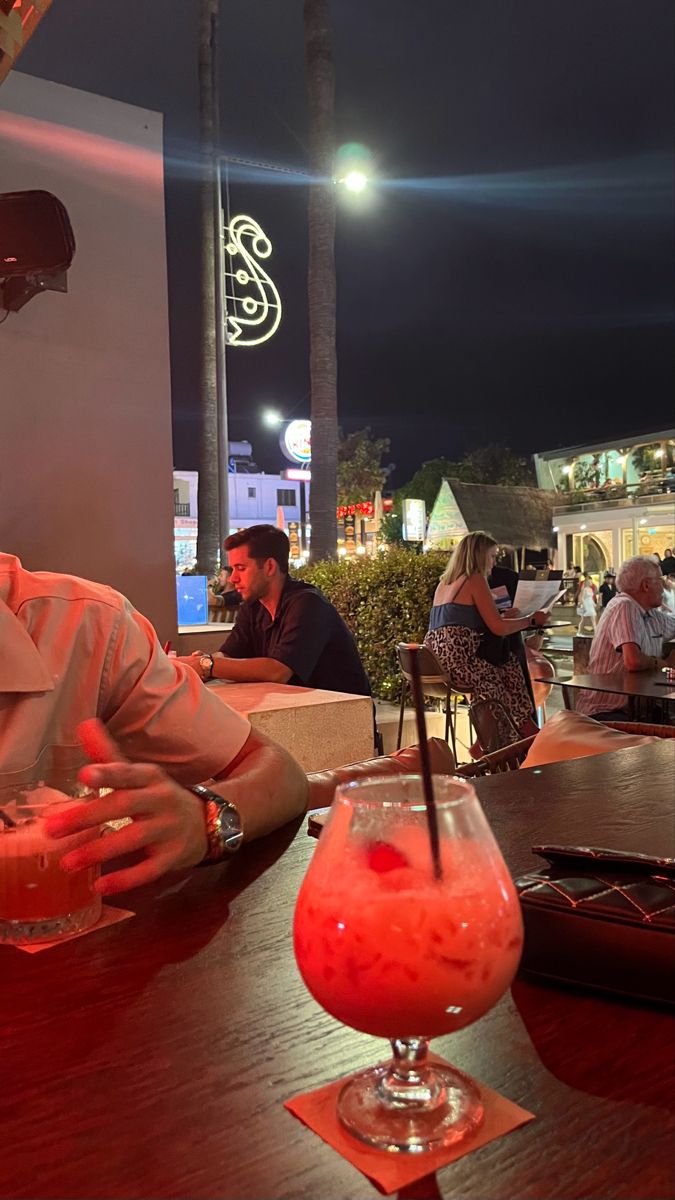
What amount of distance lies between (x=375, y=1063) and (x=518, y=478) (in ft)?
122

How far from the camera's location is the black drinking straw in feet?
1.86

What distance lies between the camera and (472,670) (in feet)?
17.7

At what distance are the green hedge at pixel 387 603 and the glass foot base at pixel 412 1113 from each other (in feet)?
22.8

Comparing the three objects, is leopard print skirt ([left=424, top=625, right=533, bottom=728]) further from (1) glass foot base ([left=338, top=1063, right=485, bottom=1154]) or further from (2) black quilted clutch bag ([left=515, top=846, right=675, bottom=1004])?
(1) glass foot base ([left=338, top=1063, right=485, bottom=1154])

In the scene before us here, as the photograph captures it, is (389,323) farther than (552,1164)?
Yes

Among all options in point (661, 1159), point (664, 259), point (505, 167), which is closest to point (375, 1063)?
point (661, 1159)

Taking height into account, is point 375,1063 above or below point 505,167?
below

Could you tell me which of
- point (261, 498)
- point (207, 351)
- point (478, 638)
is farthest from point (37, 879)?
point (261, 498)

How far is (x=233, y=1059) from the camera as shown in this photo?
2.18ft

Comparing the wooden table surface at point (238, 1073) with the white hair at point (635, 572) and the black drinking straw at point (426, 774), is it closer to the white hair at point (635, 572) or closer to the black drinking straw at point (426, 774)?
the black drinking straw at point (426, 774)

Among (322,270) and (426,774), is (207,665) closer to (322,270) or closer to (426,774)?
(426,774)

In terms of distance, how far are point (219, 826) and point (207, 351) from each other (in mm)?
11398

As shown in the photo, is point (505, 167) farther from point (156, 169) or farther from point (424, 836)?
point (424, 836)

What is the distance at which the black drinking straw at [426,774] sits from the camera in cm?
57
